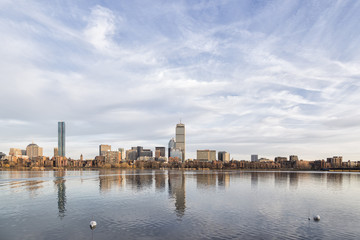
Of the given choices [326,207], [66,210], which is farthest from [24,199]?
[326,207]

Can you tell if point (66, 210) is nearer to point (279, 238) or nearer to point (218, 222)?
point (218, 222)

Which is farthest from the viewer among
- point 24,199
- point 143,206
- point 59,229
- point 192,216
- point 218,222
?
point 24,199

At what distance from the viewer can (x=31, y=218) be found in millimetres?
53094

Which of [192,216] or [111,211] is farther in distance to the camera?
[111,211]

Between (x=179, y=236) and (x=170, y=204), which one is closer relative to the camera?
(x=179, y=236)

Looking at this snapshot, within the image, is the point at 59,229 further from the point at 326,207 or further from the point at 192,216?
the point at 326,207

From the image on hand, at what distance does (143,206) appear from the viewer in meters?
67.1

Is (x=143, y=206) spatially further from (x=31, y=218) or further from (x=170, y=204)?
(x=31, y=218)

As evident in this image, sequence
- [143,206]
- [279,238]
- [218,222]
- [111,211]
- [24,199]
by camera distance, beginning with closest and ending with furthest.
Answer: [279,238]
[218,222]
[111,211]
[143,206]
[24,199]

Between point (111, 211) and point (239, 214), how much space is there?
29.4 m

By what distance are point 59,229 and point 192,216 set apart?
26.1 meters

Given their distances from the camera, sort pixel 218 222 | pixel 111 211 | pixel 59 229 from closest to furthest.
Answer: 1. pixel 59 229
2. pixel 218 222
3. pixel 111 211

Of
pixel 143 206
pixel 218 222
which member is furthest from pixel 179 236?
pixel 143 206

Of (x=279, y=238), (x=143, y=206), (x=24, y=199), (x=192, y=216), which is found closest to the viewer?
(x=279, y=238)
